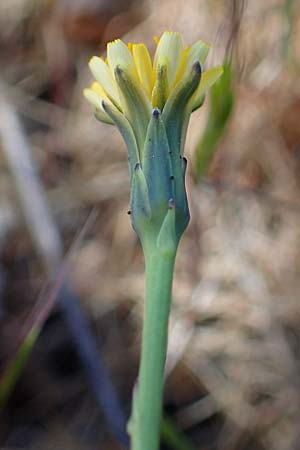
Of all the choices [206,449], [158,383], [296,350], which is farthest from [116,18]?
[158,383]

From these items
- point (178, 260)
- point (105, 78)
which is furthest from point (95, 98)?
point (178, 260)

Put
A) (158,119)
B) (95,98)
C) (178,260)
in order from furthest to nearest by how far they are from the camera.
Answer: (178,260), (95,98), (158,119)

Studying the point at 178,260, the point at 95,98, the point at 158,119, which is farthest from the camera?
the point at 178,260

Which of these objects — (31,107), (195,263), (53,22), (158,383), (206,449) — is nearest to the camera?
(158,383)

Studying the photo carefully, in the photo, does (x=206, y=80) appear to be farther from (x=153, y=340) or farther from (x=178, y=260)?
(x=178, y=260)

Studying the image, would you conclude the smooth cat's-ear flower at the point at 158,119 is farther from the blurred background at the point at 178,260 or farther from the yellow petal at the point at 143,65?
the blurred background at the point at 178,260

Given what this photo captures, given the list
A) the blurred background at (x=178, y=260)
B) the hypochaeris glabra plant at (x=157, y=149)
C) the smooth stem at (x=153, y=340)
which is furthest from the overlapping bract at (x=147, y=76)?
the blurred background at (x=178, y=260)

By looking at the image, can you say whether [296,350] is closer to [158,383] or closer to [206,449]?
[206,449]
